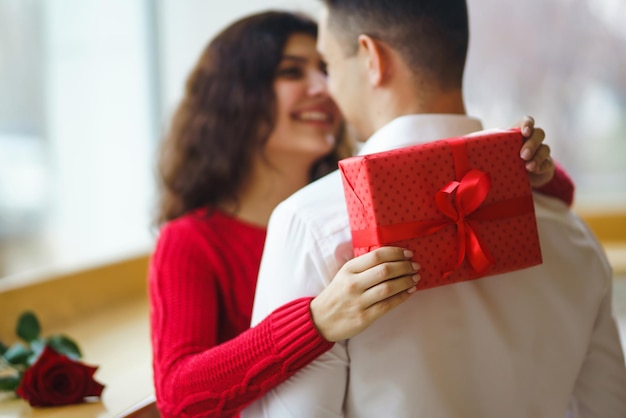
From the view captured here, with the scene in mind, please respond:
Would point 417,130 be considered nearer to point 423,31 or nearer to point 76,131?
point 423,31

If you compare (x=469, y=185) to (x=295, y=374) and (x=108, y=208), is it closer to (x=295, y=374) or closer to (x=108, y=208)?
(x=295, y=374)

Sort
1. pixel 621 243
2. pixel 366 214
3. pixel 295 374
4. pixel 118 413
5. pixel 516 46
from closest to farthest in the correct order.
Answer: pixel 366 214 → pixel 295 374 → pixel 118 413 → pixel 621 243 → pixel 516 46

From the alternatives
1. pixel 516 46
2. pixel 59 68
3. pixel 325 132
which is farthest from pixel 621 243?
pixel 59 68

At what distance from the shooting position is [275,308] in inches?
42.8

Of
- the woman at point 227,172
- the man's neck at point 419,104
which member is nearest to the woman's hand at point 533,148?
the man's neck at point 419,104

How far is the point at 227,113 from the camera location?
68.9 inches

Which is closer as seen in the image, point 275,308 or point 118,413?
point 275,308

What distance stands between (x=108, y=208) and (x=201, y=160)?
251 centimetres

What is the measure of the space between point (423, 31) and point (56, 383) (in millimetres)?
914

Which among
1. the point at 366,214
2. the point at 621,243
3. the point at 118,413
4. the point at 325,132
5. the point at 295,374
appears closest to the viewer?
the point at 366,214

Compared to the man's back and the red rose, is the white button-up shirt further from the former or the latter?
the red rose

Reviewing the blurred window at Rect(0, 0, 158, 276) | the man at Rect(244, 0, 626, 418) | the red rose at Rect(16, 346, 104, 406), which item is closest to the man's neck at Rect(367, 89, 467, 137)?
the man at Rect(244, 0, 626, 418)

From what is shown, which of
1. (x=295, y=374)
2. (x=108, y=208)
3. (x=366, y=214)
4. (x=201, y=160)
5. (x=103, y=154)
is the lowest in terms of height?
(x=108, y=208)

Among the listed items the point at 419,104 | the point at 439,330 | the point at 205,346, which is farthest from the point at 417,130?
the point at 205,346
